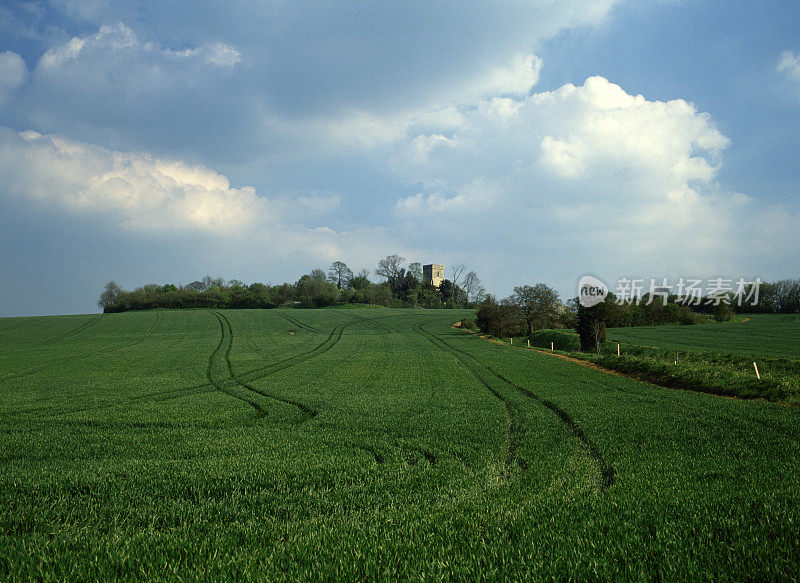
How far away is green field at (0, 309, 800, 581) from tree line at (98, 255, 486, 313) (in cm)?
9789

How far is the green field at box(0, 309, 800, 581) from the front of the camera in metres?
4.46

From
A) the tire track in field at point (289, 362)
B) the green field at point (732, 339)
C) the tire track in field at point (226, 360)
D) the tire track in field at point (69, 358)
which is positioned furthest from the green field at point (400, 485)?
the green field at point (732, 339)

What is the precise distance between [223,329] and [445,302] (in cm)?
8312

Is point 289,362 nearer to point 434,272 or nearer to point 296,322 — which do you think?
point 296,322

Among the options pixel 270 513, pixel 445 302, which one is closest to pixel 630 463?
pixel 270 513

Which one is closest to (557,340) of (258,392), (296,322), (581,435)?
(258,392)

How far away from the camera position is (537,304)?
63.7m

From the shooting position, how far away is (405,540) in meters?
5.03

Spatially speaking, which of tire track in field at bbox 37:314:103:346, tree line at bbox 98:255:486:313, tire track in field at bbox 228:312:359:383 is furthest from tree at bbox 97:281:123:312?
tire track in field at bbox 228:312:359:383

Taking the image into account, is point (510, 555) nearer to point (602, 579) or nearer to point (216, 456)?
point (602, 579)

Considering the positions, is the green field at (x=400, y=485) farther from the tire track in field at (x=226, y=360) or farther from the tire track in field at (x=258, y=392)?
the tire track in field at (x=226, y=360)

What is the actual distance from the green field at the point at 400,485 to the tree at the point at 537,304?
44.3 meters

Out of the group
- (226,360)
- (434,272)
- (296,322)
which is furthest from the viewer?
(434,272)

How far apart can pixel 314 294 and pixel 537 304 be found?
70825 mm
